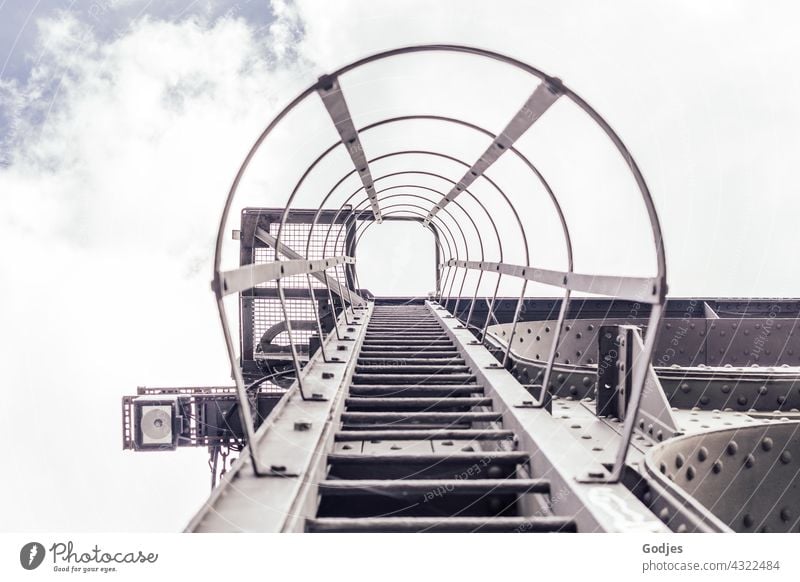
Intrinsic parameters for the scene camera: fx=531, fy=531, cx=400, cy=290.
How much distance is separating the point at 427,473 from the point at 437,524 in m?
0.69

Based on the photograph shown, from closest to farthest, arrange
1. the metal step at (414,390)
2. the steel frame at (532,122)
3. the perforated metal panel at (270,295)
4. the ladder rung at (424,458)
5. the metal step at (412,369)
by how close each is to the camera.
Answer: the steel frame at (532,122)
the ladder rung at (424,458)
the metal step at (414,390)
the metal step at (412,369)
the perforated metal panel at (270,295)

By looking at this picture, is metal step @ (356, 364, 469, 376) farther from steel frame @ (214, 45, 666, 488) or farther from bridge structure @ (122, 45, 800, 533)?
steel frame @ (214, 45, 666, 488)

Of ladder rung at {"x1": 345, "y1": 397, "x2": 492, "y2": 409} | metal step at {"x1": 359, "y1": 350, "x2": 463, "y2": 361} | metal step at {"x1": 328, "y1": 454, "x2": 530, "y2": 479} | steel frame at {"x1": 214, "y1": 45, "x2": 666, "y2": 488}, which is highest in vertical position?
steel frame at {"x1": 214, "y1": 45, "x2": 666, "y2": 488}

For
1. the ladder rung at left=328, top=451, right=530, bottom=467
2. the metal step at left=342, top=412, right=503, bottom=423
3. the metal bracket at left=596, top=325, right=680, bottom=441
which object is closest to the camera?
the ladder rung at left=328, top=451, right=530, bottom=467

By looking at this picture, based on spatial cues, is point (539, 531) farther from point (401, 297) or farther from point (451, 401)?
point (401, 297)

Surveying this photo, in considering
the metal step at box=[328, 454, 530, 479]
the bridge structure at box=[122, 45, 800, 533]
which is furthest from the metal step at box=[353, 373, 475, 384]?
the metal step at box=[328, 454, 530, 479]

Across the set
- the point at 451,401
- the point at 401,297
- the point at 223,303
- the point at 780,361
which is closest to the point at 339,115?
the point at 223,303

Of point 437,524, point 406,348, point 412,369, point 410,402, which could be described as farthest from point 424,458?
point 406,348

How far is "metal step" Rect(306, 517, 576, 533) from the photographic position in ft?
6.57

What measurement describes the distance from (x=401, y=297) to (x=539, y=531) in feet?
31.3

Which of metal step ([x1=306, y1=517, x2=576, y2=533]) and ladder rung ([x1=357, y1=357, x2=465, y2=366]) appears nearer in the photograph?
metal step ([x1=306, y1=517, x2=576, y2=533])

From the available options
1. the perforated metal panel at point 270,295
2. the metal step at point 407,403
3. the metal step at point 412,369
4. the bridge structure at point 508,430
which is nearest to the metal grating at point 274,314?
the perforated metal panel at point 270,295

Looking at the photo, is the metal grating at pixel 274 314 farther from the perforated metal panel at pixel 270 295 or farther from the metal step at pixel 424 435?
the metal step at pixel 424 435

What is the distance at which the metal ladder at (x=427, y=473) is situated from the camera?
2066mm
